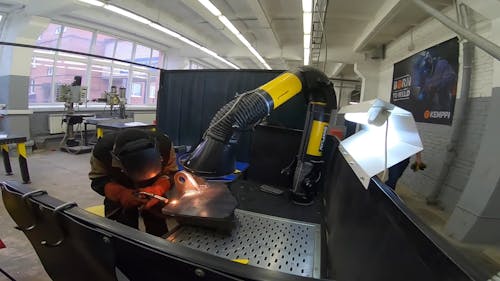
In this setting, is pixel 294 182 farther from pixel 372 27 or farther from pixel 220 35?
pixel 220 35

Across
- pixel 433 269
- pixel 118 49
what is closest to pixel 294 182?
pixel 433 269

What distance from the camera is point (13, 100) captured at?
17.8 feet

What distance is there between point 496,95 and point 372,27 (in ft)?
9.25

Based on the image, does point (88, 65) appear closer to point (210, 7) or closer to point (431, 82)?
point (210, 7)

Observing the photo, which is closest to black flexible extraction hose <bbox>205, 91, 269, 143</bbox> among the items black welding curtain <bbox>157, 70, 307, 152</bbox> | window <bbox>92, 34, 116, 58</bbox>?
black welding curtain <bbox>157, 70, 307, 152</bbox>

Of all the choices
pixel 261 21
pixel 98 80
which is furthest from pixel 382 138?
pixel 98 80

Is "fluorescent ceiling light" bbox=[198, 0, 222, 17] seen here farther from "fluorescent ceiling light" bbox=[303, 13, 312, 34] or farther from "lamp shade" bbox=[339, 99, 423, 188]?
"lamp shade" bbox=[339, 99, 423, 188]

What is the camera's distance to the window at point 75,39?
6.99m

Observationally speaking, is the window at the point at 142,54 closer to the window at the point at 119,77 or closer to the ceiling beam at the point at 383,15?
the window at the point at 119,77

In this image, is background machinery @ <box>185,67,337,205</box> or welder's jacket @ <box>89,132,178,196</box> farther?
welder's jacket @ <box>89,132,178,196</box>

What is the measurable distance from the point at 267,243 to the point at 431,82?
4.89 m

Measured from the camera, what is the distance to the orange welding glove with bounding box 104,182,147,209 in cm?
138

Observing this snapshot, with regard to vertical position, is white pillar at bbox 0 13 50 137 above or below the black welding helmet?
above

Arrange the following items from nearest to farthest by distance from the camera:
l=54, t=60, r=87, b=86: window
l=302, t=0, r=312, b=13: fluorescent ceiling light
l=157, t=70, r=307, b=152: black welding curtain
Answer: l=157, t=70, r=307, b=152: black welding curtain → l=302, t=0, r=312, b=13: fluorescent ceiling light → l=54, t=60, r=87, b=86: window
